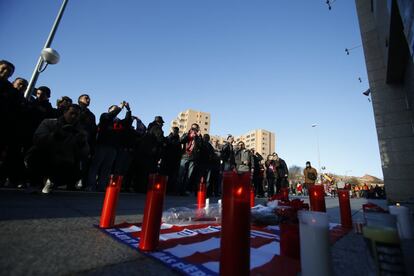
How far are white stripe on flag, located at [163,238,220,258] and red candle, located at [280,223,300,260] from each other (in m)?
0.49

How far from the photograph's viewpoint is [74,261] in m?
1.27

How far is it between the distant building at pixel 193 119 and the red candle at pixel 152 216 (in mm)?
82227

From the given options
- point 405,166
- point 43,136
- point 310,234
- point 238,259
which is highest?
point 405,166

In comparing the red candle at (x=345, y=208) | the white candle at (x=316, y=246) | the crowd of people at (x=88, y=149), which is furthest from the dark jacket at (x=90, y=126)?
the white candle at (x=316, y=246)

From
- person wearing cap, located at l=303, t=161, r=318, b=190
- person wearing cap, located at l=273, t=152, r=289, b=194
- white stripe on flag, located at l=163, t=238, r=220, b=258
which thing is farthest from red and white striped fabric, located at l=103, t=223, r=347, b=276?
person wearing cap, located at l=303, t=161, r=318, b=190

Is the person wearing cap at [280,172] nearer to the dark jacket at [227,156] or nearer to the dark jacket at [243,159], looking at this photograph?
the dark jacket at [243,159]

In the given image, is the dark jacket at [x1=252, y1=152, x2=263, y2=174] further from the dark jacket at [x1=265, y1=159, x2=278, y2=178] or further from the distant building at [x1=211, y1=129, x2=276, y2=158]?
the distant building at [x1=211, y1=129, x2=276, y2=158]

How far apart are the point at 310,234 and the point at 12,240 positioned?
1827mm

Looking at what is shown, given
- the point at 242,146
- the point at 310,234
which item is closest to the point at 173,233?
the point at 310,234

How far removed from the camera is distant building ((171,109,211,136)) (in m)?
86.1

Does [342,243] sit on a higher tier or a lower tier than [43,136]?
lower

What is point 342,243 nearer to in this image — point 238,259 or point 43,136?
point 238,259

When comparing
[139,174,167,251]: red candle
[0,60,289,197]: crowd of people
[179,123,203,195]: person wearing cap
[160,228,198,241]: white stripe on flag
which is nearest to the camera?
[139,174,167,251]: red candle

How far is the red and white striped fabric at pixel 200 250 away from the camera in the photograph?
1338mm
